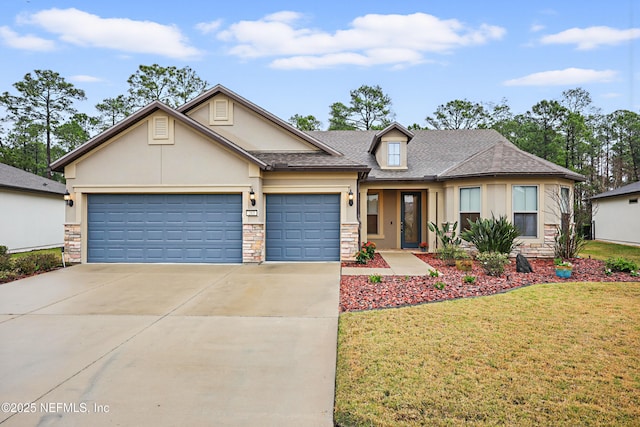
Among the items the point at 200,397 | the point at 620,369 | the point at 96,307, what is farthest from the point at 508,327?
the point at 96,307

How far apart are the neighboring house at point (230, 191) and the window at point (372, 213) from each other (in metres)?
2.86

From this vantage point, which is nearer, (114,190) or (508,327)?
(508,327)

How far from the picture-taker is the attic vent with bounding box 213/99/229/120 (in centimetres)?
1268

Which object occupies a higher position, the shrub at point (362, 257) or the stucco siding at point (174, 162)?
the stucco siding at point (174, 162)

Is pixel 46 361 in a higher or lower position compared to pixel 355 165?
lower

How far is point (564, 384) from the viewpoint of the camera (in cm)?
344

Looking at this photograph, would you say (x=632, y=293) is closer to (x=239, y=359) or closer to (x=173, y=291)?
(x=239, y=359)

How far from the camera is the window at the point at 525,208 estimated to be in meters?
12.4

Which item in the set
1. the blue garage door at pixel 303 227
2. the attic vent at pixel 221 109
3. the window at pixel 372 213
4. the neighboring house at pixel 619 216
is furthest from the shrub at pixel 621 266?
the attic vent at pixel 221 109

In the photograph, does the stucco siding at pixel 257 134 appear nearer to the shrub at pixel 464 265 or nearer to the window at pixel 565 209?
the shrub at pixel 464 265

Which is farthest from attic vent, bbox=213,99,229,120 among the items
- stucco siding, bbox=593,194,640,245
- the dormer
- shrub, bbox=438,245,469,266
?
stucco siding, bbox=593,194,640,245

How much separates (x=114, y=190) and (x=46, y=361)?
803 cm

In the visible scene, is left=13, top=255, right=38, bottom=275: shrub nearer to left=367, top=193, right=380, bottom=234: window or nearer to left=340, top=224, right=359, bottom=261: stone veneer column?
left=340, top=224, right=359, bottom=261: stone veneer column

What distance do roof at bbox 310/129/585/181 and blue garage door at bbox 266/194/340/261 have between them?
10.4ft
